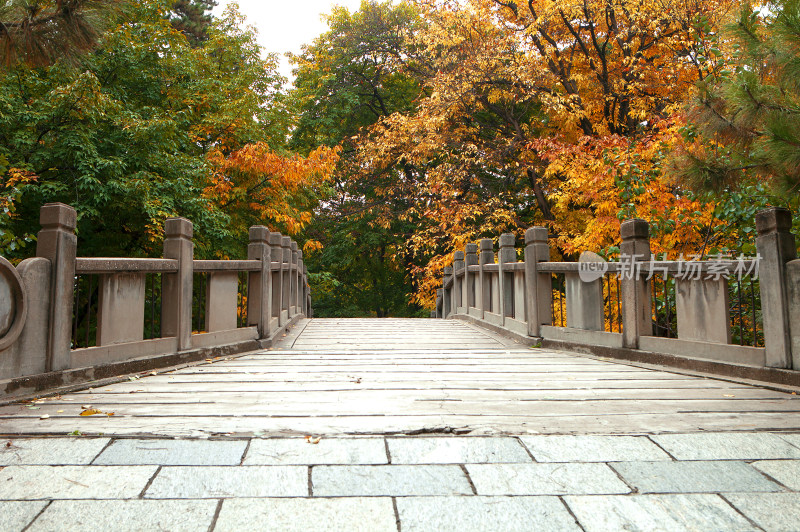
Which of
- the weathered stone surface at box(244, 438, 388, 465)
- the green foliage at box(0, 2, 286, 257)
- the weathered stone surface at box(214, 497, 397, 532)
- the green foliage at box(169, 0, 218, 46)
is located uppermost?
the green foliage at box(169, 0, 218, 46)

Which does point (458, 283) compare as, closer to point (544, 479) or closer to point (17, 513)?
point (544, 479)

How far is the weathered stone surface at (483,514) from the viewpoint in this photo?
68.9 inches

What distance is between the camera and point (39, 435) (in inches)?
99.2

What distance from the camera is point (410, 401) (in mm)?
3260

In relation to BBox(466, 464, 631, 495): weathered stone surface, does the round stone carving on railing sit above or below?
above

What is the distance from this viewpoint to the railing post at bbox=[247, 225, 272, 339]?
20.6 feet

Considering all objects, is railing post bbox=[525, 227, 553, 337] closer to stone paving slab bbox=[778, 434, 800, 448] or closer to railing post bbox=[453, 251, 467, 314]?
stone paving slab bbox=[778, 434, 800, 448]

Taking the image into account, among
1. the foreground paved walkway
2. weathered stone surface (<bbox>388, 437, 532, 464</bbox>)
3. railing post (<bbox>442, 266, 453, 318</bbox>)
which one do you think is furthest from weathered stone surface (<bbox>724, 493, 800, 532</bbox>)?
railing post (<bbox>442, 266, 453, 318</bbox>)

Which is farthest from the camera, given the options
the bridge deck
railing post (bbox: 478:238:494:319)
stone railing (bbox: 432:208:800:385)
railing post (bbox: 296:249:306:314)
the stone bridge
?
railing post (bbox: 296:249:306:314)

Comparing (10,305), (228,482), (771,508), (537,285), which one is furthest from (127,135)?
(771,508)

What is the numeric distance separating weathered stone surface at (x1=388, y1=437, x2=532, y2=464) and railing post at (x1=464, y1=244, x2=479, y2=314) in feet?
25.0

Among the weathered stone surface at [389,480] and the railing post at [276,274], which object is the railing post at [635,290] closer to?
the weathered stone surface at [389,480]

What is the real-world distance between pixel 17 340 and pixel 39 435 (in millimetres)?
1072

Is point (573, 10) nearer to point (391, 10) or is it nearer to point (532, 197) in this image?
point (532, 197)
